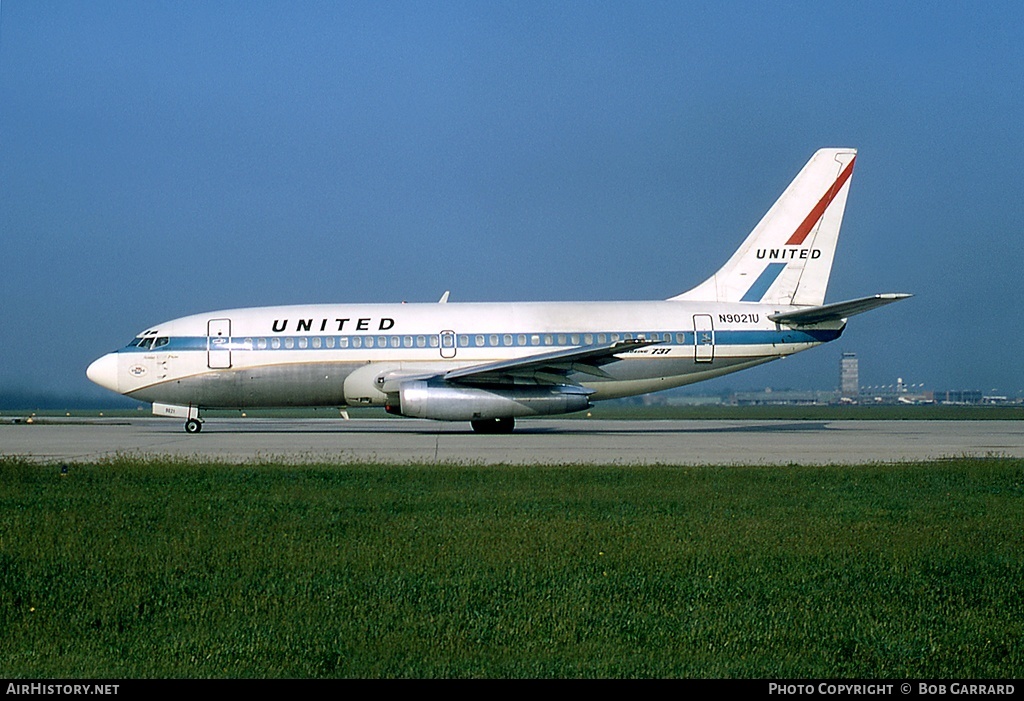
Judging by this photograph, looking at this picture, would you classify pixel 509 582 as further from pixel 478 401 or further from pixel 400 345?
pixel 400 345

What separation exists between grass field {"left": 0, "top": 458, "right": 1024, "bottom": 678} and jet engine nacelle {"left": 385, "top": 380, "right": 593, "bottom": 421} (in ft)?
40.9

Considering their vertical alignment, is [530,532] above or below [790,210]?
below

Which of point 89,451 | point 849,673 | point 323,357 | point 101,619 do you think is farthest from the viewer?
point 323,357

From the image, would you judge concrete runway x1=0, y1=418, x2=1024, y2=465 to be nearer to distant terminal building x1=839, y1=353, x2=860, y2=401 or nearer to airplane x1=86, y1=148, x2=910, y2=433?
airplane x1=86, y1=148, x2=910, y2=433

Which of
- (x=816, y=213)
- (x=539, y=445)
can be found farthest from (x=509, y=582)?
(x=816, y=213)

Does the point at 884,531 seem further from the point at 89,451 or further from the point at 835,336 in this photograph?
the point at 835,336

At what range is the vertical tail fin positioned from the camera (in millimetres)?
28891

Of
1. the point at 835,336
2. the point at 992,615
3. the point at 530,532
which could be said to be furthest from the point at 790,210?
the point at 992,615

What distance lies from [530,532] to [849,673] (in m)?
4.30

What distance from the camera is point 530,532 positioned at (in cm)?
946

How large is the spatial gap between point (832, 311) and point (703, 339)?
3.44 metres

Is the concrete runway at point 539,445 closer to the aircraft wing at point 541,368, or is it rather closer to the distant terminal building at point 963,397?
the aircraft wing at point 541,368

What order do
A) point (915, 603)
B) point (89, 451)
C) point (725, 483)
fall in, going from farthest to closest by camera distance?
point (89, 451), point (725, 483), point (915, 603)

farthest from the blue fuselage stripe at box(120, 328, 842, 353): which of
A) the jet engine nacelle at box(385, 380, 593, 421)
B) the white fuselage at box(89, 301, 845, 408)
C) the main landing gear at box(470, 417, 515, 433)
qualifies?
the main landing gear at box(470, 417, 515, 433)
